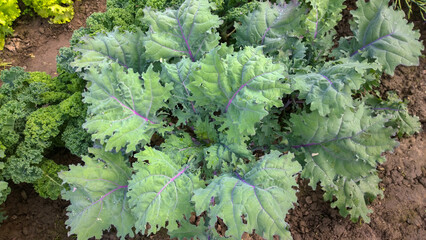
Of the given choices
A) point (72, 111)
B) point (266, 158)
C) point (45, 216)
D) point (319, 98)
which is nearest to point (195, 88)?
point (266, 158)

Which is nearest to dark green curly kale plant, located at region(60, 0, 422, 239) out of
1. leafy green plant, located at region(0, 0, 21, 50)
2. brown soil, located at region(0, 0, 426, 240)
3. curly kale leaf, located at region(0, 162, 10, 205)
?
brown soil, located at region(0, 0, 426, 240)

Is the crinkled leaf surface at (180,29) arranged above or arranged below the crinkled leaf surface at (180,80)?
above

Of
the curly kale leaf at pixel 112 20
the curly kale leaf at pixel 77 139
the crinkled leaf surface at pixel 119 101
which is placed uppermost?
the curly kale leaf at pixel 112 20

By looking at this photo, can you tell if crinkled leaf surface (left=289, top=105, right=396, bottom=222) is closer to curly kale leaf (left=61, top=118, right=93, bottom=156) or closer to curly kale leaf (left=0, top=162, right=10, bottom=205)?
curly kale leaf (left=61, top=118, right=93, bottom=156)

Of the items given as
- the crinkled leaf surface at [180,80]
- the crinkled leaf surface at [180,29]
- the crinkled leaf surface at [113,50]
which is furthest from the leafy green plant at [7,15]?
the crinkled leaf surface at [180,80]

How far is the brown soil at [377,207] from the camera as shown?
8.54 feet

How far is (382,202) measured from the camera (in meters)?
2.68

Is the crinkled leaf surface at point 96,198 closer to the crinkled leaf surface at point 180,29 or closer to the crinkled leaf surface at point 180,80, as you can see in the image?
the crinkled leaf surface at point 180,80

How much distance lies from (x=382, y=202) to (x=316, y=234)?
606 mm

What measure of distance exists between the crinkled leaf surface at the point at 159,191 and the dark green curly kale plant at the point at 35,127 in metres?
0.81

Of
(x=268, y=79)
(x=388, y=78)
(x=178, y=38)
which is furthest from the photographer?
(x=388, y=78)

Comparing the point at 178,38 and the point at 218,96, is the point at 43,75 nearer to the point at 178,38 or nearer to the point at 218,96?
the point at 178,38

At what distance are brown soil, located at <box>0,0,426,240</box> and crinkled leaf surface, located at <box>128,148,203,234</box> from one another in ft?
2.52

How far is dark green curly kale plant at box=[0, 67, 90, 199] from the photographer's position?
248cm
